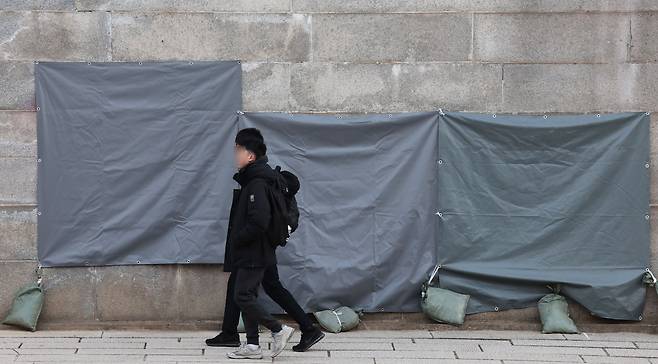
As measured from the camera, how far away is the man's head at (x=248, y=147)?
7.69 metres

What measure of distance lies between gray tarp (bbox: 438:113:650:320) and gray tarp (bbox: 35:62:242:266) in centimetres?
200

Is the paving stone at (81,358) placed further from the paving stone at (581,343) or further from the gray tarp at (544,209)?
the paving stone at (581,343)

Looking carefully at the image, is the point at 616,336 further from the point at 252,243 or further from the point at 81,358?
the point at 81,358

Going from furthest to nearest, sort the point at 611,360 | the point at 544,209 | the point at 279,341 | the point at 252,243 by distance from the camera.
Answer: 1. the point at 544,209
2. the point at 611,360
3. the point at 279,341
4. the point at 252,243

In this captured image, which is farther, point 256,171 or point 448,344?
point 448,344

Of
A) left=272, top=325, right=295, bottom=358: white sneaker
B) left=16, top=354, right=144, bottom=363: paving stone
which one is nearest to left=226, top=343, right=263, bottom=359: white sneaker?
left=272, top=325, right=295, bottom=358: white sneaker

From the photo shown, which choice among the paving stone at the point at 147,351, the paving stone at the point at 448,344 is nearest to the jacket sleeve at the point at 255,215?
the paving stone at the point at 147,351

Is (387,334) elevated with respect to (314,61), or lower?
lower

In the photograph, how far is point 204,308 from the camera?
8.79 metres

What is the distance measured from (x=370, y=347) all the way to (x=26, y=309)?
299cm

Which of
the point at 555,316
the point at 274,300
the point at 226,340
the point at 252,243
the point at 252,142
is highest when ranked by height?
the point at 252,142

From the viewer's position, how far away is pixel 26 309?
8.55 meters

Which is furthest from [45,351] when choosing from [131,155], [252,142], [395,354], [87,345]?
[395,354]

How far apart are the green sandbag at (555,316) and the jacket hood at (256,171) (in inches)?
111
